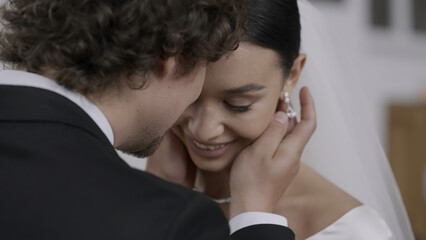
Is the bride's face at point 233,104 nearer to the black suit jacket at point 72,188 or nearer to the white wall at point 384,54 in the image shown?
the black suit jacket at point 72,188

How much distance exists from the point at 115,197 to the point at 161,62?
0.27 m

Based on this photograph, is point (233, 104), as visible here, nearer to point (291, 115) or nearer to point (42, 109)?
point (291, 115)

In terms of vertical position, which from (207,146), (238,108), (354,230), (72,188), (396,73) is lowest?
(396,73)

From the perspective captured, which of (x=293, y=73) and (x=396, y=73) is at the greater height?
(x=293, y=73)

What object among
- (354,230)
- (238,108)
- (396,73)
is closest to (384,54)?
(396,73)

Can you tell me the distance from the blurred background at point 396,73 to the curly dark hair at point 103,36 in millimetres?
4811

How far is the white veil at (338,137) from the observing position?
190 centimetres

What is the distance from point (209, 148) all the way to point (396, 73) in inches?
197

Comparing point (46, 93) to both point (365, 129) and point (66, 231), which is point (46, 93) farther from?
point (365, 129)

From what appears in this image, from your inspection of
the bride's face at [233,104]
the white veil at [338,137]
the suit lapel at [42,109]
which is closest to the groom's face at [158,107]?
the suit lapel at [42,109]

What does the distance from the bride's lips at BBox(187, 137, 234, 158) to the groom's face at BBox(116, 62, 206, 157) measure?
0.34 m

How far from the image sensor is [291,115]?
1.63m

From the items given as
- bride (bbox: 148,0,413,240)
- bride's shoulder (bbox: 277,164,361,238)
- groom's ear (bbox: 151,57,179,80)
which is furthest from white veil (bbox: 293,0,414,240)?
groom's ear (bbox: 151,57,179,80)

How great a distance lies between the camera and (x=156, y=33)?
3.50 feet
